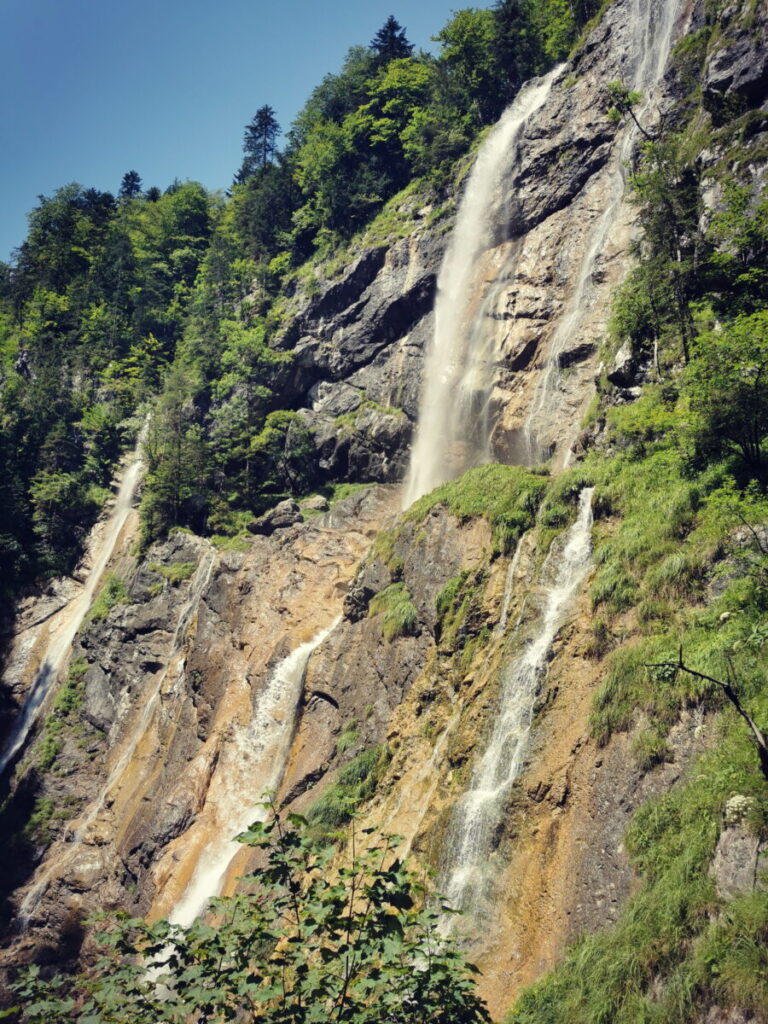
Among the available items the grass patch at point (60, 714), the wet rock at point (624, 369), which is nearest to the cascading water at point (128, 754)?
the grass patch at point (60, 714)

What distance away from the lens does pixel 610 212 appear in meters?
31.5

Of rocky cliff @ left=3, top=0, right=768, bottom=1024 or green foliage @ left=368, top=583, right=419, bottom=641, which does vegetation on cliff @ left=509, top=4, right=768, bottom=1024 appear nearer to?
rocky cliff @ left=3, top=0, right=768, bottom=1024

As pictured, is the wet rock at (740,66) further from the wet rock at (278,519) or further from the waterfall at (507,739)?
the wet rock at (278,519)

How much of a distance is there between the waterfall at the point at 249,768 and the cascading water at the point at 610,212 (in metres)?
11.6

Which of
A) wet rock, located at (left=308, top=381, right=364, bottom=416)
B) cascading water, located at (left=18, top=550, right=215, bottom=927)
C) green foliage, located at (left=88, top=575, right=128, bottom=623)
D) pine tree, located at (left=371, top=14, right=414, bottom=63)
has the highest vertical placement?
pine tree, located at (left=371, top=14, right=414, bottom=63)

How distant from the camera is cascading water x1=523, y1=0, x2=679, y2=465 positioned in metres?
29.7

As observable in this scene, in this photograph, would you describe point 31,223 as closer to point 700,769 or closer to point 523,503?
point 523,503

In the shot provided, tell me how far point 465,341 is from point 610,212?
8568 mm

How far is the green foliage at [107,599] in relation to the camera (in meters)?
38.7

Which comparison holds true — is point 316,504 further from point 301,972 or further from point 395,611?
point 301,972

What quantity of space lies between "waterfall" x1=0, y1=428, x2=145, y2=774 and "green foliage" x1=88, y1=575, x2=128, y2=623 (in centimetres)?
152

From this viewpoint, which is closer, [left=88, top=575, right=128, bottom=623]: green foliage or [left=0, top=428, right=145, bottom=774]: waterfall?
[left=0, top=428, right=145, bottom=774]: waterfall

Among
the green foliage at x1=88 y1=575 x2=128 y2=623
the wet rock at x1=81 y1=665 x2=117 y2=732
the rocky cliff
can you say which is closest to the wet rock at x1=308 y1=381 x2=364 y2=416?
the rocky cliff

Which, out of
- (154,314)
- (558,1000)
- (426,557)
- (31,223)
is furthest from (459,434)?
(31,223)
